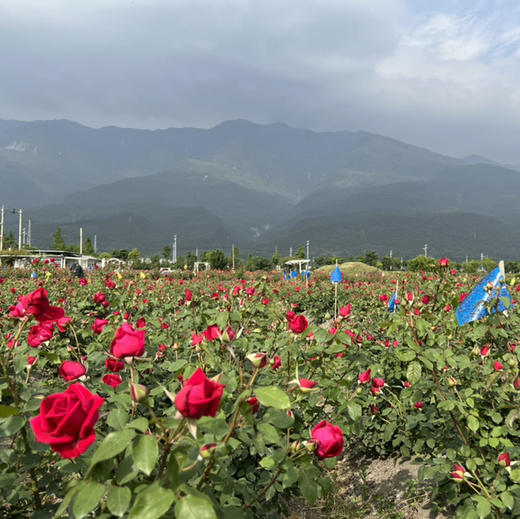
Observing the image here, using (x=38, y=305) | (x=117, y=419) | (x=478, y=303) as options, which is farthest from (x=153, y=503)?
(x=478, y=303)

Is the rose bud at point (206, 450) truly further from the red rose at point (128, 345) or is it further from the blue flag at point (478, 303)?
the blue flag at point (478, 303)

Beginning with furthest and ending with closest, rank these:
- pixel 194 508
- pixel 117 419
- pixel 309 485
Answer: pixel 309 485 < pixel 117 419 < pixel 194 508

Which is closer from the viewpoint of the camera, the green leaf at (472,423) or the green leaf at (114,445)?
the green leaf at (114,445)

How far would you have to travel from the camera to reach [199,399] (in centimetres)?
67

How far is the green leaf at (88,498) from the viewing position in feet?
2.20

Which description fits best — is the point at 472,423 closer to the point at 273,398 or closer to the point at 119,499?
the point at 273,398

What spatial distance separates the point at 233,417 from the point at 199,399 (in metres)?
0.29

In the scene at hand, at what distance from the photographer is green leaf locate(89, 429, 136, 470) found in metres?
0.67

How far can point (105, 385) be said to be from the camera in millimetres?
1472

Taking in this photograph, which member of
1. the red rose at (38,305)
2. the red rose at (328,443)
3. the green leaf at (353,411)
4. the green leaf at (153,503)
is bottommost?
the green leaf at (353,411)

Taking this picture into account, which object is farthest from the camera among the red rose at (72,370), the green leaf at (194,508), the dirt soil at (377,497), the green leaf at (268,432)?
the dirt soil at (377,497)

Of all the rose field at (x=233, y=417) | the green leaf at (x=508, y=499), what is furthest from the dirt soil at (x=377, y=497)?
the green leaf at (x=508, y=499)

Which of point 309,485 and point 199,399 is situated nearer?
point 199,399

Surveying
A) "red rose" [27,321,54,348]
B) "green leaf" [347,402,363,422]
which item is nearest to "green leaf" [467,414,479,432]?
"green leaf" [347,402,363,422]
